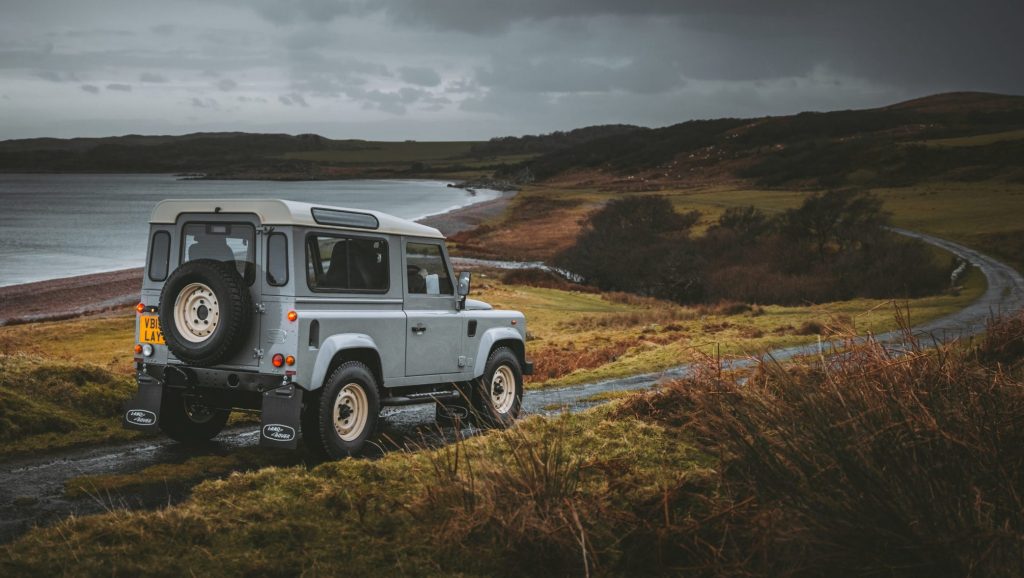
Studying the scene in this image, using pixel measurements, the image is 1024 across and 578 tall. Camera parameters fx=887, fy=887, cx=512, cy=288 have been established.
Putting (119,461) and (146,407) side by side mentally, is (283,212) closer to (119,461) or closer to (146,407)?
(146,407)

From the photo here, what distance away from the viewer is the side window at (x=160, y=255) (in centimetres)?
960

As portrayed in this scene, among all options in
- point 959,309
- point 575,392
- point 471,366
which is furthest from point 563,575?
point 959,309

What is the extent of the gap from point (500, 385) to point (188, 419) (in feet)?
13.6

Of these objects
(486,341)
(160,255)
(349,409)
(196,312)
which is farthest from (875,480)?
(160,255)

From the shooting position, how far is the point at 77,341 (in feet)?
91.8

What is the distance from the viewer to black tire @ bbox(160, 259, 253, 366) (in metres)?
8.59

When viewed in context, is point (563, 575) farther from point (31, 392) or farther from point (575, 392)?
point (575, 392)

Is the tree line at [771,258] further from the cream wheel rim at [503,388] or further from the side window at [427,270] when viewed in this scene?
the side window at [427,270]

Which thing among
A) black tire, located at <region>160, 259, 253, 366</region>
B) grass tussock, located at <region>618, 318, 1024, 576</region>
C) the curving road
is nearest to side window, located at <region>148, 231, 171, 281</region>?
black tire, located at <region>160, 259, 253, 366</region>

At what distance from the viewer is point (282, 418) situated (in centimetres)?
866

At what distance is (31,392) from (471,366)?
5525mm

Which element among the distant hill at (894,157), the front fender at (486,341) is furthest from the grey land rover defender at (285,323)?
the distant hill at (894,157)

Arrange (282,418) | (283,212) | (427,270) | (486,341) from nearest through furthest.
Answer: (282,418)
(283,212)
(427,270)
(486,341)

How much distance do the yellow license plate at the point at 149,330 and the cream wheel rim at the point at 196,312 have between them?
2.45ft
